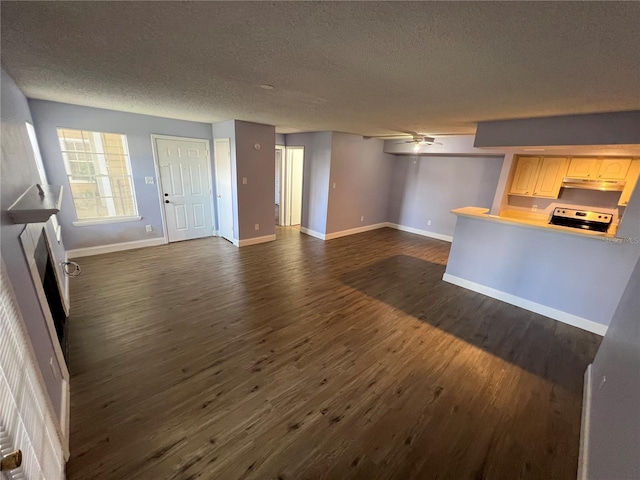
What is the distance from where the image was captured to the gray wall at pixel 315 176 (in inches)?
218

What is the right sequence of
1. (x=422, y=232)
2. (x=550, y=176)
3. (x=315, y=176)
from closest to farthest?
(x=550, y=176), (x=315, y=176), (x=422, y=232)

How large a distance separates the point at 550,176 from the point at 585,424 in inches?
161

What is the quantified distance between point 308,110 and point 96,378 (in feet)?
11.0

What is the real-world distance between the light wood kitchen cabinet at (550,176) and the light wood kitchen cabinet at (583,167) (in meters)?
0.08

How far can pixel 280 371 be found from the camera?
2.18m

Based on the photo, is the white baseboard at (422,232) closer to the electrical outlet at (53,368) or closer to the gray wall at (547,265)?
the gray wall at (547,265)

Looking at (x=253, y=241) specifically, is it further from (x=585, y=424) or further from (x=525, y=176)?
(x=525, y=176)

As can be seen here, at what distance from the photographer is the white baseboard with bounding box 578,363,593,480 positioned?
153 cm

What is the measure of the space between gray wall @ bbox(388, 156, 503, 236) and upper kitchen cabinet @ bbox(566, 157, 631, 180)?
126 centimetres

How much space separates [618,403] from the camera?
1.34m

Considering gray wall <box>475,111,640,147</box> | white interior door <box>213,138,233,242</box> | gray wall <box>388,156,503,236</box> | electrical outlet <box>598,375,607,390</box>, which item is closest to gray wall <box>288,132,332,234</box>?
white interior door <box>213,138,233,242</box>

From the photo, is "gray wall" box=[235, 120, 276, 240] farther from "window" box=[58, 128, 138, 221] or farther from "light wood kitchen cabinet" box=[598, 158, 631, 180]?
"light wood kitchen cabinet" box=[598, 158, 631, 180]

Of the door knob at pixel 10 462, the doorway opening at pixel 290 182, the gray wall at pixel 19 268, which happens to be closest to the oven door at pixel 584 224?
the doorway opening at pixel 290 182

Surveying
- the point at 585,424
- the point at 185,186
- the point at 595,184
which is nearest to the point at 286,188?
the point at 185,186
